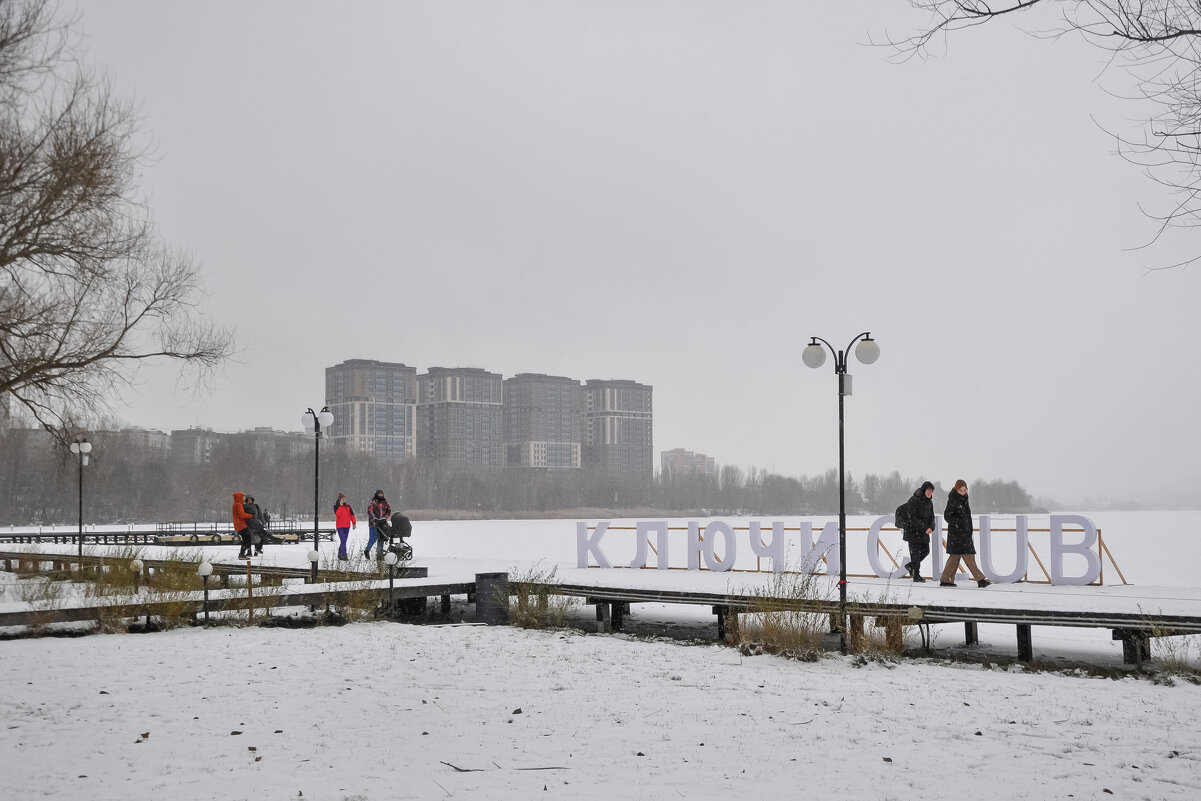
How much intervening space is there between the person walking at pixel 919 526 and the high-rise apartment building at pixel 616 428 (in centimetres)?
16252

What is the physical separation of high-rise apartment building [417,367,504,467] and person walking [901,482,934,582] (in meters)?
144

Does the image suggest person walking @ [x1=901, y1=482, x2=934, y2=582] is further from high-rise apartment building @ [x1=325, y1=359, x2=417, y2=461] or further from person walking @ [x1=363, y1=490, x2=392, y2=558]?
high-rise apartment building @ [x1=325, y1=359, x2=417, y2=461]

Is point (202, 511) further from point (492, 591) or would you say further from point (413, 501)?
point (492, 591)

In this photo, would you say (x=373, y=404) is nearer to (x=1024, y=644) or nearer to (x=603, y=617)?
(x=603, y=617)

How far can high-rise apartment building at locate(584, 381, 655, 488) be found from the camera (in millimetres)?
182000

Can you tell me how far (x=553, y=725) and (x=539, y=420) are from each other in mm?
165759

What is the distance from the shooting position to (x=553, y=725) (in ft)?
26.9

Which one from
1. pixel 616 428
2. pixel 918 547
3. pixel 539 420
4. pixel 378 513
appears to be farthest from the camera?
pixel 616 428

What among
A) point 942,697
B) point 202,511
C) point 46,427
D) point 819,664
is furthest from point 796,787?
point 202,511

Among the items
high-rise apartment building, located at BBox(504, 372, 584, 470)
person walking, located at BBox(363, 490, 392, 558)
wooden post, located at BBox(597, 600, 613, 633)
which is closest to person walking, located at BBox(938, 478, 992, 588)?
wooden post, located at BBox(597, 600, 613, 633)

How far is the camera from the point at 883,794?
6250 mm

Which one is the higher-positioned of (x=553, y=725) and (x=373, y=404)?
(x=373, y=404)

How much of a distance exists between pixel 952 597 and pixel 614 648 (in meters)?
4.95

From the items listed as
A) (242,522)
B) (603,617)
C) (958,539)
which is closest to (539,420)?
(242,522)
